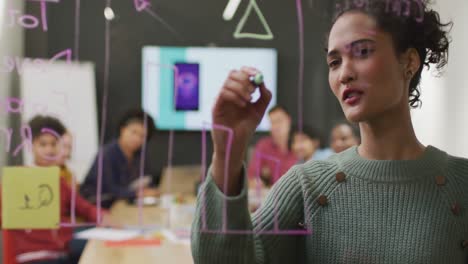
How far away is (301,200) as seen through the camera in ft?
2.59

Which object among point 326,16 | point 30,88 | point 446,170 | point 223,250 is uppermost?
point 326,16

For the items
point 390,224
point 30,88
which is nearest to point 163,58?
point 30,88

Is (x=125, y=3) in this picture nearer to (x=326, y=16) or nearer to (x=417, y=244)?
(x=326, y=16)

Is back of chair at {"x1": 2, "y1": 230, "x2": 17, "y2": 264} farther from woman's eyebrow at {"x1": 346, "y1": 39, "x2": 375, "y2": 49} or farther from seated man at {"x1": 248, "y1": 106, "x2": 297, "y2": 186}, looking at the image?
woman's eyebrow at {"x1": 346, "y1": 39, "x2": 375, "y2": 49}

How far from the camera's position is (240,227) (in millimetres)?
710

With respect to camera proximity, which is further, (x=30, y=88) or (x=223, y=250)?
(x=30, y=88)

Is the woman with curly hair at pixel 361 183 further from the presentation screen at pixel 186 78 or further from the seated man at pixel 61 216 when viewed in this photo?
the seated man at pixel 61 216

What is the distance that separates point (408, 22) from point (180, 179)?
50 centimetres

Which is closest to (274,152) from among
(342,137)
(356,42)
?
(342,137)

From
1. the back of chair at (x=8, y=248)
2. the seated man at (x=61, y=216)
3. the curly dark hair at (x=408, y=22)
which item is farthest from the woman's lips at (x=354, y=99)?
the back of chair at (x=8, y=248)

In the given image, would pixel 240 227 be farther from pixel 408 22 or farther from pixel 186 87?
pixel 408 22

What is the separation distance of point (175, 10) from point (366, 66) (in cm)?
37

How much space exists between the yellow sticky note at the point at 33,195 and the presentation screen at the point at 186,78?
0.23 meters

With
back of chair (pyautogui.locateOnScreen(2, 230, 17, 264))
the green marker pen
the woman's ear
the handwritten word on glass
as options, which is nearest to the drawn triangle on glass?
the green marker pen
